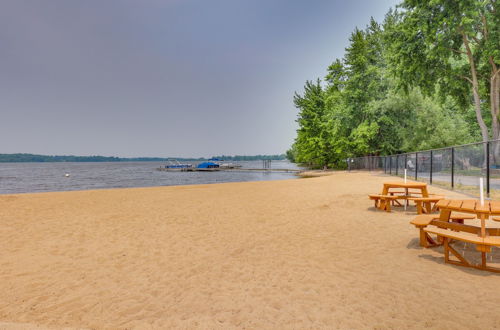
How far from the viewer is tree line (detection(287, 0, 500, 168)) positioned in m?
20.0

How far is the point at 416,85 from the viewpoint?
23.6 m

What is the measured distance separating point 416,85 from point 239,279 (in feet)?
83.6

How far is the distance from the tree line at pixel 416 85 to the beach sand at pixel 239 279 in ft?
63.2

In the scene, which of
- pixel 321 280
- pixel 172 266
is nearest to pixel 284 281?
pixel 321 280

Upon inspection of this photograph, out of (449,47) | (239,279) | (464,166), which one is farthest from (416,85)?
(239,279)

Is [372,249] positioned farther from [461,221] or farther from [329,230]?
[461,221]

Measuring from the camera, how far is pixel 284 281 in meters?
4.16

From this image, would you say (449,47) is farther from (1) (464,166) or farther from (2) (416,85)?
(1) (464,166)

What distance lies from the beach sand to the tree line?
19.3 meters

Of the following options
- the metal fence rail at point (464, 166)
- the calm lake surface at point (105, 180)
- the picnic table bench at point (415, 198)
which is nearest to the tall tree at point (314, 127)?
the calm lake surface at point (105, 180)

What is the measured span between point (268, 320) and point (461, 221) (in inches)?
209

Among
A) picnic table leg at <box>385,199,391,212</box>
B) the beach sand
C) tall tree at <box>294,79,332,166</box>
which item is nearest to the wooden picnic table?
the beach sand

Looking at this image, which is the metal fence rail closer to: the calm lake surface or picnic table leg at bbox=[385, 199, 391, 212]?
picnic table leg at bbox=[385, 199, 391, 212]

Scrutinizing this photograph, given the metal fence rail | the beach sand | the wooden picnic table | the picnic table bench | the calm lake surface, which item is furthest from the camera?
the calm lake surface
